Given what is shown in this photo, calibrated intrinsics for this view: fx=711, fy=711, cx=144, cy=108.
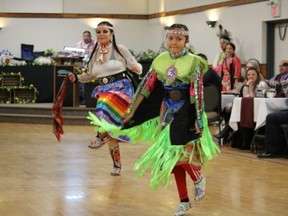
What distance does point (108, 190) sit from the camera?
5.67 m

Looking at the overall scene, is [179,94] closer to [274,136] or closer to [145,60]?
[274,136]

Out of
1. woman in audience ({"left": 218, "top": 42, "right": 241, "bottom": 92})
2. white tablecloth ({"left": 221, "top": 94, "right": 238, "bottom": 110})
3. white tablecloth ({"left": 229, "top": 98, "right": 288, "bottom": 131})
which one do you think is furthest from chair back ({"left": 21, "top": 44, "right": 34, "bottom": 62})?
white tablecloth ({"left": 229, "top": 98, "right": 288, "bottom": 131})

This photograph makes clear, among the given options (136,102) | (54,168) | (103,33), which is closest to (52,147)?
(54,168)

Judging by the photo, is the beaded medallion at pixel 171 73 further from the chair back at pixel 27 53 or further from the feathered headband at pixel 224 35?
the chair back at pixel 27 53

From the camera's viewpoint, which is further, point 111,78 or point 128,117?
point 111,78

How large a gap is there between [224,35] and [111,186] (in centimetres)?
837

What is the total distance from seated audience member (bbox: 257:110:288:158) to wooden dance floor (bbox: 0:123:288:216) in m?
0.19

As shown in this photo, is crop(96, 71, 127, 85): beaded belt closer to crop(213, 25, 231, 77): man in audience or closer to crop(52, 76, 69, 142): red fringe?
crop(52, 76, 69, 142): red fringe

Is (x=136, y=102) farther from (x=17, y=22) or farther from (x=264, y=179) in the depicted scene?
(x=17, y=22)

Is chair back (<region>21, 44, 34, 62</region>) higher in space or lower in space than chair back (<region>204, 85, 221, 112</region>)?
higher

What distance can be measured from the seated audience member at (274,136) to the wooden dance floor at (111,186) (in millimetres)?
189

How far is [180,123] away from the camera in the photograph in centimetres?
464

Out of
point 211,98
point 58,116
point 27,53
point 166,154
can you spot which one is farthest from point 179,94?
point 27,53

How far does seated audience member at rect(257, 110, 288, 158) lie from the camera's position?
303 inches
